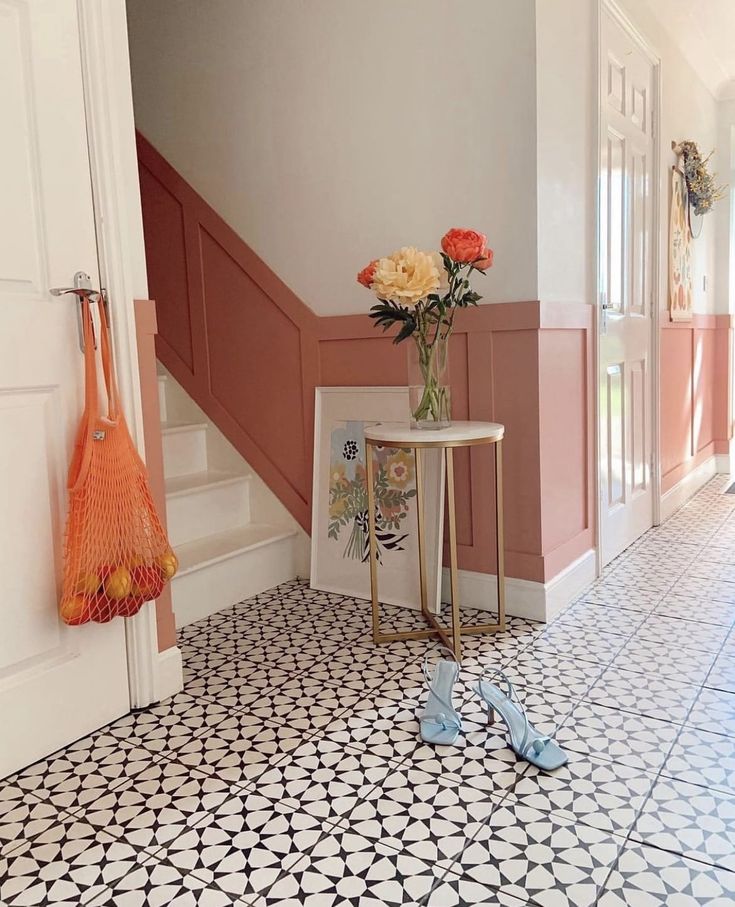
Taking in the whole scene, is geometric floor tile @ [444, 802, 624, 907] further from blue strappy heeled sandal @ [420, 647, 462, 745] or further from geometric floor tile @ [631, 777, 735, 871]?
blue strappy heeled sandal @ [420, 647, 462, 745]

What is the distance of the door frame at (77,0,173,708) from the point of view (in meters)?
1.96

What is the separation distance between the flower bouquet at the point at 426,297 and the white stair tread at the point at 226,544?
94 centimetres

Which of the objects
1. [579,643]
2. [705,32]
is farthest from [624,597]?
[705,32]

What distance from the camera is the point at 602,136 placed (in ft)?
9.95

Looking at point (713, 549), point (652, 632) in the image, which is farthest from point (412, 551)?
point (713, 549)

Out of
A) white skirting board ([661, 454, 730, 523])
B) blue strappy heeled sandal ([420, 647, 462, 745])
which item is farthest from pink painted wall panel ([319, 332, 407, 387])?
white skirting board ([661, 454, 730, 523])

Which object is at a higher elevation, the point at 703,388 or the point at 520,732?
the point at 703,388

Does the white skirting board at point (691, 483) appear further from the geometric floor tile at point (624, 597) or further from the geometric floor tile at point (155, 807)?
the geometric floor tile at point (155, 807)

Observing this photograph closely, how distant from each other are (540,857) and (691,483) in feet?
12.1

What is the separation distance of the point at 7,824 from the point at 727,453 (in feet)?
16.6

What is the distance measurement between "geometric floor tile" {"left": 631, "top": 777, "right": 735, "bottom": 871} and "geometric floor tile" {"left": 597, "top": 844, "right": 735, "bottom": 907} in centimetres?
3

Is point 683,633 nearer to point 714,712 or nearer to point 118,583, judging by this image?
point 714,712

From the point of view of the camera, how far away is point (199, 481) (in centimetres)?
321

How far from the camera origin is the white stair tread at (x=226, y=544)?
9.31 feet
